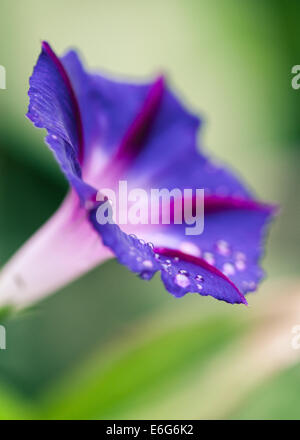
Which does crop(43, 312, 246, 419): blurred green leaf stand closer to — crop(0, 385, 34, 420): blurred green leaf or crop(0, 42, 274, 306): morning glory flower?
crop(0, 385, 34, 420): blurred green leaf

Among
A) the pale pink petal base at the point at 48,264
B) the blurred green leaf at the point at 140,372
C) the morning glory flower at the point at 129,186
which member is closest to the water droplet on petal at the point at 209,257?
the morning glory flower at the point at 129,186

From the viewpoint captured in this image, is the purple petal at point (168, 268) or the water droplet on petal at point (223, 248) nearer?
the purple petal at point (168, 268)

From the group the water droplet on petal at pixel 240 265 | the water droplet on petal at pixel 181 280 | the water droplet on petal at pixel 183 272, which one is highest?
the water droplet on petal at pixel 240 265

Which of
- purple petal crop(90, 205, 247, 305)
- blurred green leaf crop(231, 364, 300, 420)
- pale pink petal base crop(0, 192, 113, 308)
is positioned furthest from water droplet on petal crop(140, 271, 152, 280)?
blurred green leaf crop(231, 364, 300, 420)

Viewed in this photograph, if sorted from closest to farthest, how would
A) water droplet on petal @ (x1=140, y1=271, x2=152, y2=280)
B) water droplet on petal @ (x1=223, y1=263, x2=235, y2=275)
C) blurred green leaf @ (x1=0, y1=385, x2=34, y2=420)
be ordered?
1. water droplet on petal @ (x1=140, y1=271, x2=152, y2=280)
2. water droplet on petal @ (x1=223, y1=263, x2=235, y2=275)
3. blurred green leaf @ (x1=0, y1=385, x2=34, y2=420)

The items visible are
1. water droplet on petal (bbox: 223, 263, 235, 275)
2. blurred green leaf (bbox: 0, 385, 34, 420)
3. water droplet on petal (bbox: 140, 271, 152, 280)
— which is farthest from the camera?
blurred green leaf (bbox: 0, 385, 34, 420)

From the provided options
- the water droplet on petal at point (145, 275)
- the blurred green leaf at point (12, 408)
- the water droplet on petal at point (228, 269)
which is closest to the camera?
the water droplet on petal at point (145, 275)

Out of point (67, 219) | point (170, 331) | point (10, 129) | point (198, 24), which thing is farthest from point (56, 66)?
point (198, 24)

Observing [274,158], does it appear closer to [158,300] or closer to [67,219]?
[158,300]

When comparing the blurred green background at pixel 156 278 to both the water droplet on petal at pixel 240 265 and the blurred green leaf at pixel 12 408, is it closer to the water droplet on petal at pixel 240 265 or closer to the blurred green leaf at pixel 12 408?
the blurred green leaf at pixel 12 408

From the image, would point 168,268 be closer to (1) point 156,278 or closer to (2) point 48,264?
(2) point 48,264
